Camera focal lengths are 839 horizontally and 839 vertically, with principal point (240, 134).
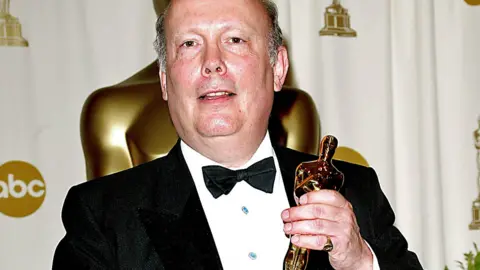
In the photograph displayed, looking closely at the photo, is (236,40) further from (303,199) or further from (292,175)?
(303,199)

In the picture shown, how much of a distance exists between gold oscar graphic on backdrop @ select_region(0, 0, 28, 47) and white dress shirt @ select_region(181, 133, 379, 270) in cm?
79

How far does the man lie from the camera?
1.49 m

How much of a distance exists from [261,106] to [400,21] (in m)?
1.18

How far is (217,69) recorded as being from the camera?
1.52m

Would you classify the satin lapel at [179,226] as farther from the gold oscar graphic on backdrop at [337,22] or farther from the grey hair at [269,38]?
the gold oscar graphic on backdrop at [337,22]

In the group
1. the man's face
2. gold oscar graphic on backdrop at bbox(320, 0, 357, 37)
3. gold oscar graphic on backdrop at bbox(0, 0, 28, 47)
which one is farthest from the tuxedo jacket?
gold oscar graphic on backdrop at bbox(320, 0, 357, 37)

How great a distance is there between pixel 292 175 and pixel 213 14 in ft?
1.21

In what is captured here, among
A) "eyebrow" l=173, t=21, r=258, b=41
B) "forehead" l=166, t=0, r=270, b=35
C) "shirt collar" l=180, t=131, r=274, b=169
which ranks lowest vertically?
"shirt collar" l=180, t=131, r=274, b=169

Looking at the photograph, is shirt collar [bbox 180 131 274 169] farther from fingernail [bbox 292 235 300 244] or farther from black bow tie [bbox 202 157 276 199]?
fingernail [bbox 292 235 300 244]

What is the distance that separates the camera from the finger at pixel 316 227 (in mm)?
1255

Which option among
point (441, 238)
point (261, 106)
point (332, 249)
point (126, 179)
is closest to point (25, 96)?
point (126, 179)

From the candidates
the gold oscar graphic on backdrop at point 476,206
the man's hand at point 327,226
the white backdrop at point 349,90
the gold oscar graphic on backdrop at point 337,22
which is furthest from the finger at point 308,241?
the gold oscar graphic on backdrop at point 476,206

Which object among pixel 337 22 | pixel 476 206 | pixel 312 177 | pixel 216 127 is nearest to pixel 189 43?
pixel 216 127

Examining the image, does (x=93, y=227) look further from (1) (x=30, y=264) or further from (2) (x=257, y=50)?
(1) (x=30, y=264)
